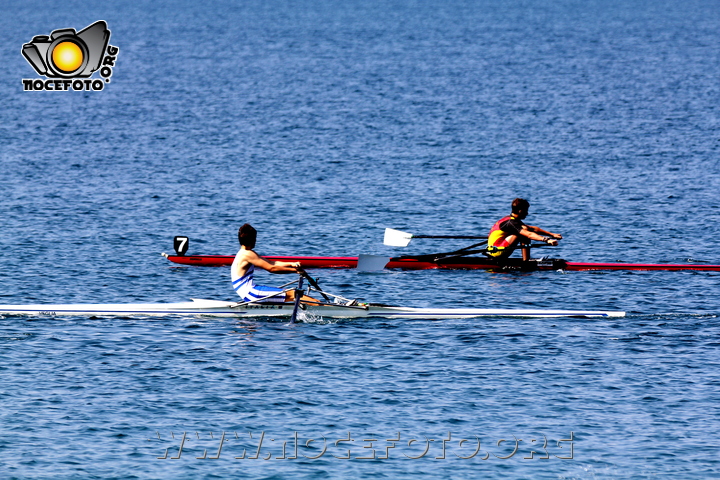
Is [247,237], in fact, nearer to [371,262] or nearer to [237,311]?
[237,311]

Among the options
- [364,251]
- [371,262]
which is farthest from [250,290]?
[364,251]

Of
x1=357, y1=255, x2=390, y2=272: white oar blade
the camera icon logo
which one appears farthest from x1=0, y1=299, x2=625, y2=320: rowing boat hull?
the camera icon logo

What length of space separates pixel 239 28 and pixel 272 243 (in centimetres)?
7795

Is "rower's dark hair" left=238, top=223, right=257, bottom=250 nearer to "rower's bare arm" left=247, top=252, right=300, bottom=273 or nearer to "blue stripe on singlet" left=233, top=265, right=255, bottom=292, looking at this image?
"rower's bare arm" left=247, top=252, right=300, bottom=273

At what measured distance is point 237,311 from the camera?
23.3 m

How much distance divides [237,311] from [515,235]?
8731mm

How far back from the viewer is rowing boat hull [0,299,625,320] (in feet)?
76.4

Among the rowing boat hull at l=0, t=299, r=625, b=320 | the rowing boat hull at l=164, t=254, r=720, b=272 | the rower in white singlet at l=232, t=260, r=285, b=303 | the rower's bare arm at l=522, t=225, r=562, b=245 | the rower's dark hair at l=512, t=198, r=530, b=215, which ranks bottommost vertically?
the rowing boat hull at l=0, t=299, r=625, b=320

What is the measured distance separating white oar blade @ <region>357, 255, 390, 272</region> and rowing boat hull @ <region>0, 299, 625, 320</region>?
13.4 feet

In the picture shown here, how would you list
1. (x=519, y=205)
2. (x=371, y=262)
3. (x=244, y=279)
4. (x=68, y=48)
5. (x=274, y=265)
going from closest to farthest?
1. (x=274, y=265)
2. (x=244, y=279)
3. (x=371, y=262)
4. (x=519, y=205)
5. (x=68, y=48)

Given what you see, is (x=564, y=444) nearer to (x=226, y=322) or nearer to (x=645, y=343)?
(x=645, y=343)

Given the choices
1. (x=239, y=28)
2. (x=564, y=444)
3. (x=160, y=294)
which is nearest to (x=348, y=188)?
(x=160, y=294)

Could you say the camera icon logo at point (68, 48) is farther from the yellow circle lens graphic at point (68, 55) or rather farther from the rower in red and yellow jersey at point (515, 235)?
the rower in red and yellow jersey at point (515, 235)

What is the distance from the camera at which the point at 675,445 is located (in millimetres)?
16953
